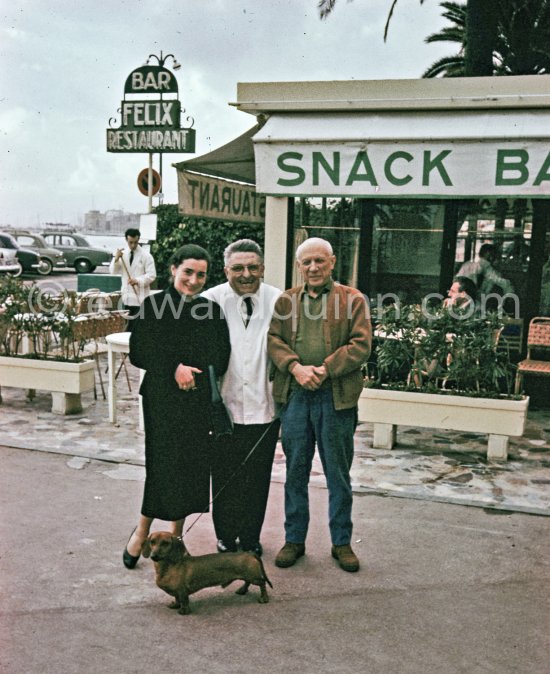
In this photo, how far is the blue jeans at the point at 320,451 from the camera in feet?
13.7

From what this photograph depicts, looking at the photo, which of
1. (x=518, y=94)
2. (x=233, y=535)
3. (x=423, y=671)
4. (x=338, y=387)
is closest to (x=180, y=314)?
(x=338, y=387)

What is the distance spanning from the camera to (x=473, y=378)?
6.47 meters

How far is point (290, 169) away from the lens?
6406mm

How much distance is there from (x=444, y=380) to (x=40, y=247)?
26474mm

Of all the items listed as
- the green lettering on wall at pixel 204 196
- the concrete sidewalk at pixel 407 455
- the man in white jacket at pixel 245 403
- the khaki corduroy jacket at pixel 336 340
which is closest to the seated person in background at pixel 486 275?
the concrete sidewalk at pixel 407 455

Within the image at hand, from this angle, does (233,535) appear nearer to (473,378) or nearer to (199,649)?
(199,649)

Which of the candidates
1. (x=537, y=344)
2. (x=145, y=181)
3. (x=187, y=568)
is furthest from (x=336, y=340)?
(x=145, y=181)

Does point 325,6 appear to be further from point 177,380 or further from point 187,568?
point 187,568

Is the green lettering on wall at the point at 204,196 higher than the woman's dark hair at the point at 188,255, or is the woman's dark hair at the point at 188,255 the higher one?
the green lettering on wall at the point at 204,196

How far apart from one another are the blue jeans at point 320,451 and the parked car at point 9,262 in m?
24.1

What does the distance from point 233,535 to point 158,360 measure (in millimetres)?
1114

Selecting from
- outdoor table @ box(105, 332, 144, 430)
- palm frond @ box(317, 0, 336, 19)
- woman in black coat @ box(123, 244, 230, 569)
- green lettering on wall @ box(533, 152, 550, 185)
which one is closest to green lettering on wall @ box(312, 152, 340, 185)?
green lettering on wall @ box(533, 152, 550, 185)

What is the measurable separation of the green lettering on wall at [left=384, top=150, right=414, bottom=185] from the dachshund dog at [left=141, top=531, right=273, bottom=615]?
3607 millimetres

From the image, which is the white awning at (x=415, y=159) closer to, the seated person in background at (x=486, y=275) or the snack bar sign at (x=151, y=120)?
the seated person in background at (x=486, y=275)
